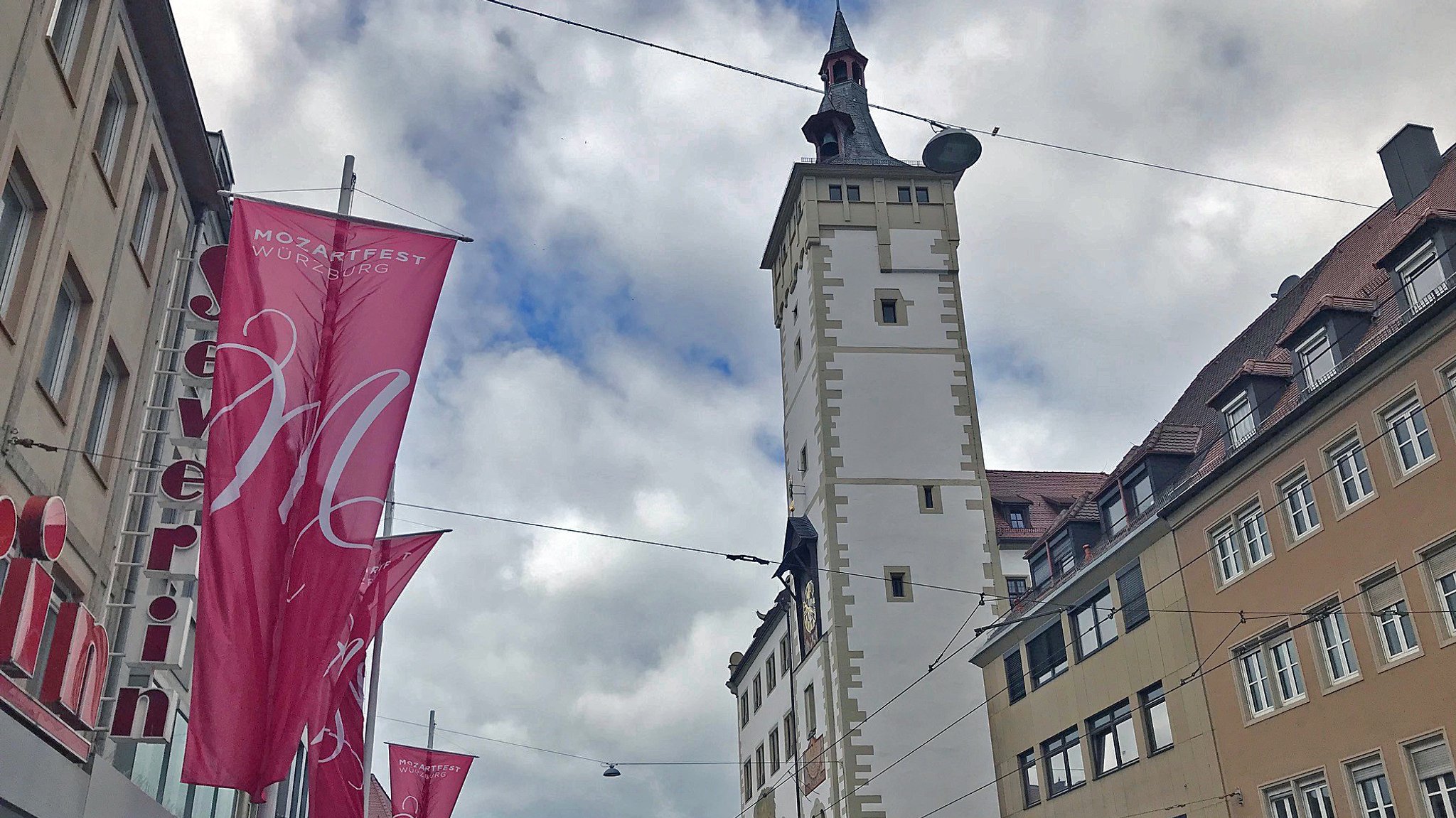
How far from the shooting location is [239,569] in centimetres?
1186

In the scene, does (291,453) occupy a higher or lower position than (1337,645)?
lower

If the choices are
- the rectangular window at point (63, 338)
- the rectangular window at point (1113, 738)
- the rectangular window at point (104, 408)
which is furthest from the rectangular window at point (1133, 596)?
the rectangular window at point (63, 338)

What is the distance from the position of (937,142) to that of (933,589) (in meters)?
22.8

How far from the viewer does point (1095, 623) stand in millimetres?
32656

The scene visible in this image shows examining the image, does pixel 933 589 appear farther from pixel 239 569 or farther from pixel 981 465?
pixel 239 569

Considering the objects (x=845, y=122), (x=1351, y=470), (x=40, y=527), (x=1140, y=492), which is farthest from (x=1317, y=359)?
(x=845, y=122)

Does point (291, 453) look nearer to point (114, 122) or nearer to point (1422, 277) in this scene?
point (114, 122)

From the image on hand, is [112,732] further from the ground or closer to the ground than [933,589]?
closer to the ground

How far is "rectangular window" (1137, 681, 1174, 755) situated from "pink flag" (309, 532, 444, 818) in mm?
17457

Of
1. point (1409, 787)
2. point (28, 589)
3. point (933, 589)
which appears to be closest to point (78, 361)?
point (28, 589)

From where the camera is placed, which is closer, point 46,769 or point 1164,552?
point 46,769

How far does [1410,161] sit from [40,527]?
28.2 meters

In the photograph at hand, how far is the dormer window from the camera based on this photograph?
5128cm

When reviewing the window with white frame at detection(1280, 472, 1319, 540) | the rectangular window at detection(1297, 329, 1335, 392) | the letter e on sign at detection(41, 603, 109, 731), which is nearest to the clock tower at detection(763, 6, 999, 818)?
the window with white frame at detection(1280, 472, 1319, 540)
